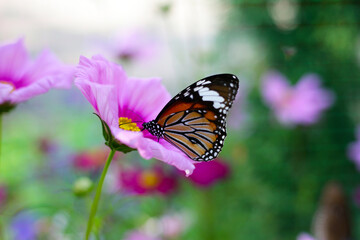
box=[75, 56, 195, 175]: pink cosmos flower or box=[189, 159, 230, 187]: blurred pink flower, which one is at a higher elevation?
box=[75, 56, 195, 175]: pink cosmos flower

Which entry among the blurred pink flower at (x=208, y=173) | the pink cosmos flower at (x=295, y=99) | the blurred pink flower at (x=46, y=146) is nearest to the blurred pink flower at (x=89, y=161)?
the blurred pink flower at (x=208, y=173)

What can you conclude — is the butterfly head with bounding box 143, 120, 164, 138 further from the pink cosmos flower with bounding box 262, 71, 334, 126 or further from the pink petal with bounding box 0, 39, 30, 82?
the pink cosmos flower with bounding box 262, 71, 334, 126

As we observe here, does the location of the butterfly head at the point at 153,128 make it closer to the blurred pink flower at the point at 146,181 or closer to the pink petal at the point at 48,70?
the pink petal at the point at 48,70

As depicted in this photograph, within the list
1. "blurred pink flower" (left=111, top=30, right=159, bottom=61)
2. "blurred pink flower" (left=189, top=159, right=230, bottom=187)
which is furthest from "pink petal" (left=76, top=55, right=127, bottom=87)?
"blurred pink flower" (left=111, top=30, right=159, bottom=61)

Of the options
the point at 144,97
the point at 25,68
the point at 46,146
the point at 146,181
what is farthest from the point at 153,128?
the point at 46,146

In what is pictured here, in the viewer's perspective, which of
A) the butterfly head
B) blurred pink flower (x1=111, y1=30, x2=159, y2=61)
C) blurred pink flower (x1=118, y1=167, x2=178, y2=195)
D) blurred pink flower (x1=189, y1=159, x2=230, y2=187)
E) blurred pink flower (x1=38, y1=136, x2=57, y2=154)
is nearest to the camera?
the butterfly head
